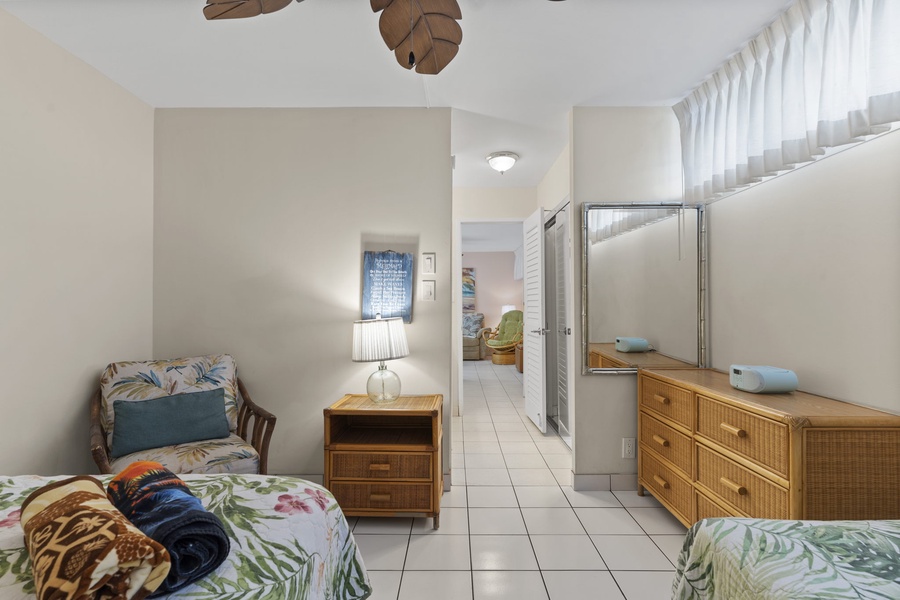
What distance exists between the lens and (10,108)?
2.01 metres

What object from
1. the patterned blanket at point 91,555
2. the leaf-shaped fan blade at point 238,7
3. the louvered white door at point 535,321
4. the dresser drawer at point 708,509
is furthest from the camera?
the louvered white door at point 535,321

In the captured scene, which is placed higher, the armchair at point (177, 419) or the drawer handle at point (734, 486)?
the armchair at point (177, 419)

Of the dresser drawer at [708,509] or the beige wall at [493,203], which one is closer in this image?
the dresser drawer at [708,509]

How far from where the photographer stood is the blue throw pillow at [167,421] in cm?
227

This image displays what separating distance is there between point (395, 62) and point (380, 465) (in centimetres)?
220

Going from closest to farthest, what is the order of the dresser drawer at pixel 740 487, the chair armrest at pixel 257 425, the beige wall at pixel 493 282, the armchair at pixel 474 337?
the dresser drawer at pixel 740 487 < the chair armrest at pixel 257 425 < the armchair at pixel 474 337 < the beige wall at pixel 493 282

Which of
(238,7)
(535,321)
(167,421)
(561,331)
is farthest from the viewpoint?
(535,321)

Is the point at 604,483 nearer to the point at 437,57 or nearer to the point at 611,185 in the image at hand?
the point at 611,185

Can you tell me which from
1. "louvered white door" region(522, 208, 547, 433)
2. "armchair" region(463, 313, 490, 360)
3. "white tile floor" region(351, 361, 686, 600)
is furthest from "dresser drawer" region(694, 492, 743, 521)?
"armchair" region(463, 313, 490, 360)

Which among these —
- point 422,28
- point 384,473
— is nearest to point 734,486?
point 384,473

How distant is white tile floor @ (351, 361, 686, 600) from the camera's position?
6.40ft

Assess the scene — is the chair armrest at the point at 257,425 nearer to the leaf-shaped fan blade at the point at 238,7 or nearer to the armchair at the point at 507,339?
the leaf-shaped fan blade at the point at 238,7

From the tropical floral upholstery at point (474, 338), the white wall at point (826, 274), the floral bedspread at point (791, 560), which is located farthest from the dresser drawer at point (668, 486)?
the tropical floral upholstery at point (474, 338)

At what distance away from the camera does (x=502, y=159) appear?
3.78 metres
